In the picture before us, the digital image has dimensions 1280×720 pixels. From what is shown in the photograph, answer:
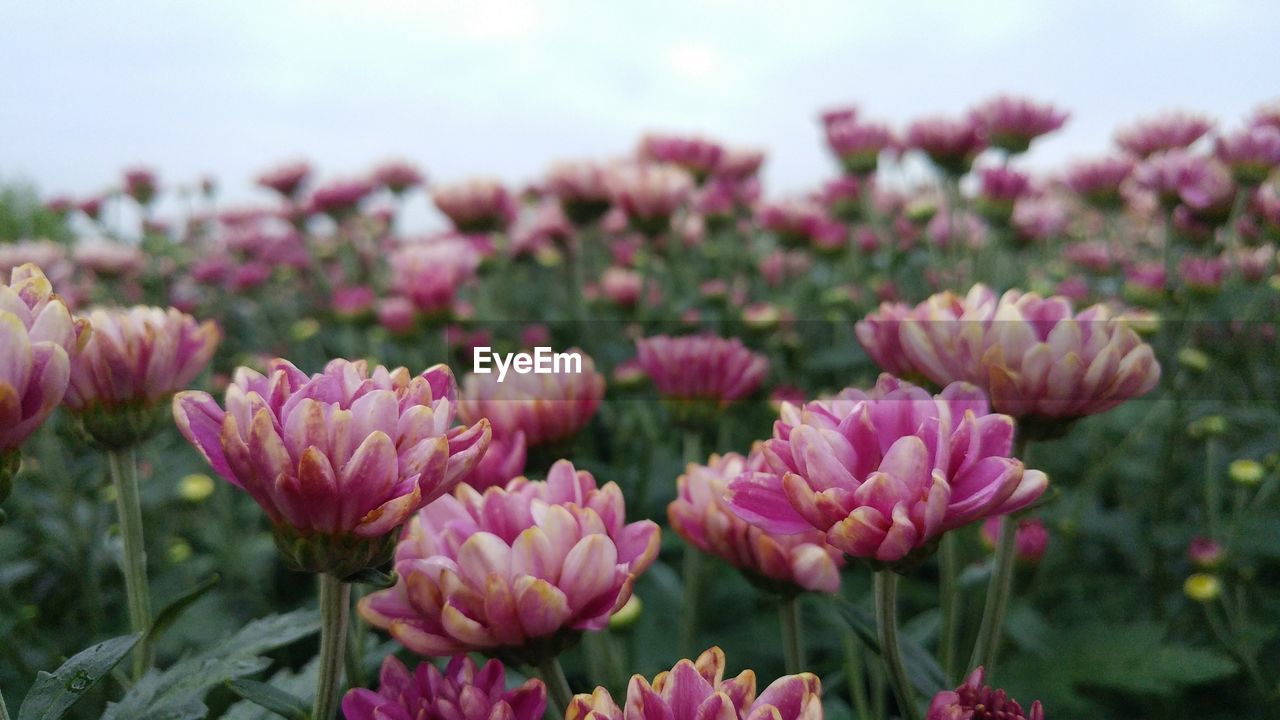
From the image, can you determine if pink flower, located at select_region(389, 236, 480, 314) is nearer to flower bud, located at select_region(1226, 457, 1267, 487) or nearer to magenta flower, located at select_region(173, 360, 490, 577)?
magenta flower, located at select_region(173, 360, 490, 577)

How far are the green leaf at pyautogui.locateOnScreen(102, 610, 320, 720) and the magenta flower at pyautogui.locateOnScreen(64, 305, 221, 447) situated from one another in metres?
0.26

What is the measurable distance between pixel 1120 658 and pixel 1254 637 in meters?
0.27

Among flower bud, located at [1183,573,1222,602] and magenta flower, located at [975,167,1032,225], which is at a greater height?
magenta flower, located at [975,167,1032,225]

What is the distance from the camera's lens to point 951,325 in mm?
771

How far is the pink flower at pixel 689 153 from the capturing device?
2.46m

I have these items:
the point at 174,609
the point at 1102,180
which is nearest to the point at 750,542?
the point at 174,609

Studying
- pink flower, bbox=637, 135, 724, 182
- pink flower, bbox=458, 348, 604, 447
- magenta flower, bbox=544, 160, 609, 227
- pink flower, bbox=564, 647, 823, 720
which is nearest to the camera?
pink flower, bbox=564, 647, 823, 720

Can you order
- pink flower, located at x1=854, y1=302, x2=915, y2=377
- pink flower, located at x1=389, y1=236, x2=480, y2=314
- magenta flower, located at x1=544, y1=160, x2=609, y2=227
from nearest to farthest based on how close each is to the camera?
pink flower, located at x1=854, y1=302, x2=915, y2=377
pink flower, located at x1=389, y1=236, x2=480, y2=314
magenta flower, located at x1=544, y1=160, x2=609, y2=227

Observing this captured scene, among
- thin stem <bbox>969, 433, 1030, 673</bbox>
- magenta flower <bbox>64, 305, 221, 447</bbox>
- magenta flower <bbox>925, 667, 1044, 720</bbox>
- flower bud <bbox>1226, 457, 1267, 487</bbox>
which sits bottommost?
flower bud <bbox>1226, 457, 1267, 487</bbox>

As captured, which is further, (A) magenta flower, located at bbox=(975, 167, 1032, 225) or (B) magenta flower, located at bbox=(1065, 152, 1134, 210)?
(B) magenta flower, located at bbox=(1065, 152, 1134, 210)

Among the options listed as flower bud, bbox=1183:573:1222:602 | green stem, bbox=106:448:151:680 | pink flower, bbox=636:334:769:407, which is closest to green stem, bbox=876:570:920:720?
green stem, bbox=106:448:151:680

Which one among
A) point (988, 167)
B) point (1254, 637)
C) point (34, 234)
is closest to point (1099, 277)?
point (988, 167)

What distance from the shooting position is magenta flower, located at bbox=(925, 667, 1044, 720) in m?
0.54

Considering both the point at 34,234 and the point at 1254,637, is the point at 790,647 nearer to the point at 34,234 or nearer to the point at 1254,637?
the point at 1254,637
